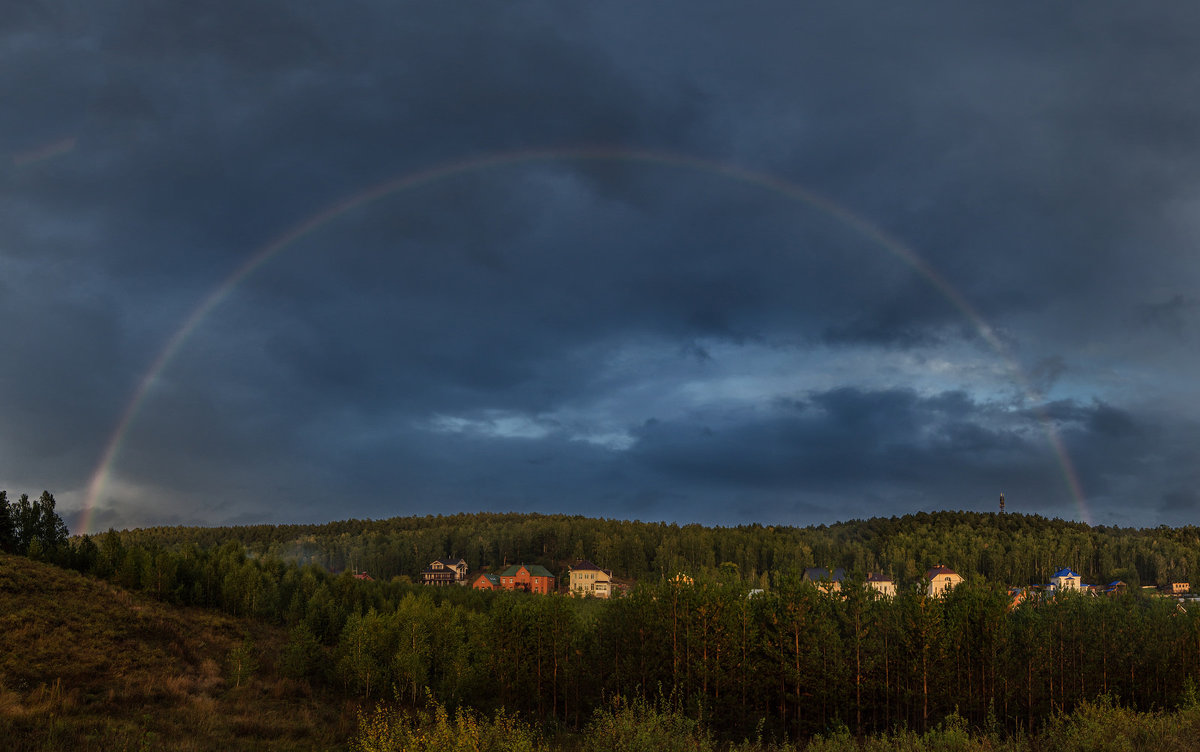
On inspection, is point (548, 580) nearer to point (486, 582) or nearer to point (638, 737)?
point (486, 582)

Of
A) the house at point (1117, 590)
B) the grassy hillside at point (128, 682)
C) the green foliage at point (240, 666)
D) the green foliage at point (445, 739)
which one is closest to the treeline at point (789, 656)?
the house at point (1117, 590)

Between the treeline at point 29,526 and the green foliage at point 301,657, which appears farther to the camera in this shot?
the treeline at point 29,526

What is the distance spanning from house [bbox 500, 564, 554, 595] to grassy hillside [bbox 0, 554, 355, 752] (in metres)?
102

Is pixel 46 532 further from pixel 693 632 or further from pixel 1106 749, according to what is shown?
pixel 1106 749

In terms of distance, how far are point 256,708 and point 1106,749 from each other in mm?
48860

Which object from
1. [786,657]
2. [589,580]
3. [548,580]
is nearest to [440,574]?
[548,580]

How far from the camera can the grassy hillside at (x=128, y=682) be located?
34.4 meters

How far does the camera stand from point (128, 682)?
155ft

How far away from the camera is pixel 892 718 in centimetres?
5228

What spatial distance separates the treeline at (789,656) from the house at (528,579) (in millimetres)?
105187

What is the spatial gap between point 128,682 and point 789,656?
43.5 meters

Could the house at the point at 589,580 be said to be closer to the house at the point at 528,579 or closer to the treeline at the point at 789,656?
the house at the point at 528,579

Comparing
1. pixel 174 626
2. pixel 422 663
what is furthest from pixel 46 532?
pixel 422 663

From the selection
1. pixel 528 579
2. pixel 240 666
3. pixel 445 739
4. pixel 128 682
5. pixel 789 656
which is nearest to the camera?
pixel 445 739
